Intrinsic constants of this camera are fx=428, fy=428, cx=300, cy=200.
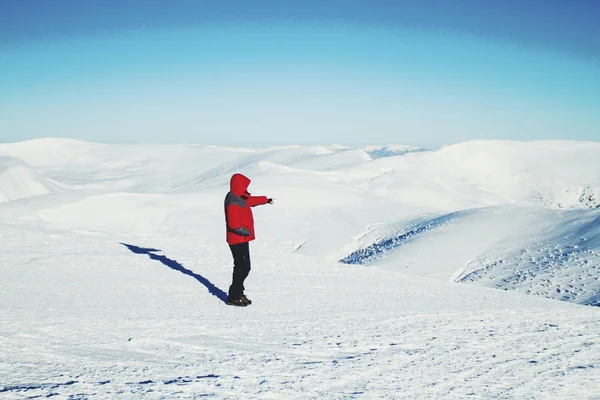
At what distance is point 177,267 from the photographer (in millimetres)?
9625

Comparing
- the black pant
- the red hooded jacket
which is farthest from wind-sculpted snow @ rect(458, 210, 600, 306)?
the red hooded jacket

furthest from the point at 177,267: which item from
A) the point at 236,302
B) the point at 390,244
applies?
the point at 390,244

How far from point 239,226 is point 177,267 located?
3.93m

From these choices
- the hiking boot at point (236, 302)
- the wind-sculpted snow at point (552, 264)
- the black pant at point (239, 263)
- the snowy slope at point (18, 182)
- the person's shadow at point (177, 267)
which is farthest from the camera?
the snowy slope at point (18, 182)

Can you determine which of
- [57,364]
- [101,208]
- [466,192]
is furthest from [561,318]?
[466,192]

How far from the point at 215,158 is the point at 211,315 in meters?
175

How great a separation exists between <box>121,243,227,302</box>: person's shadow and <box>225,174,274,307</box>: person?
0.59 metres

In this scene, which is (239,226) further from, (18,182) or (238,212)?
(18,182)

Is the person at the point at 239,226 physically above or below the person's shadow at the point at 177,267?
above

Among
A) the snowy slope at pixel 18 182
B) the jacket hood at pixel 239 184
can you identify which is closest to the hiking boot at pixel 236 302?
the jacket hood at pixel 239 184

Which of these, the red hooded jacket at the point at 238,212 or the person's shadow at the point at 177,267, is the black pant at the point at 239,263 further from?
the person's shadow at the point at 177,267

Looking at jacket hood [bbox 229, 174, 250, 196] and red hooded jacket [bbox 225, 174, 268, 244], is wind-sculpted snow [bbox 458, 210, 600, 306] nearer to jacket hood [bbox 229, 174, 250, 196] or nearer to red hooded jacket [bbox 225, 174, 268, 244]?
red hooded jacket [bbox 225, 174, 268, 244]

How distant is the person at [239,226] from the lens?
632cm

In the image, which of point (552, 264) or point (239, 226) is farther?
point (552, 264)
